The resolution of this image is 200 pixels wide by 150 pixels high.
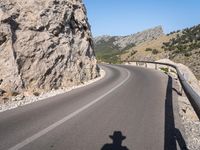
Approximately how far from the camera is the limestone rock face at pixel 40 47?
17109 mm

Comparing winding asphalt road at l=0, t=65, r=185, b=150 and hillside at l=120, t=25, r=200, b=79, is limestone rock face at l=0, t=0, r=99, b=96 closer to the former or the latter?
winding asphalt road at l=0, t=65, r=185, b=150

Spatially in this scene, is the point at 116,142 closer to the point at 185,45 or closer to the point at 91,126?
the point at 91,126

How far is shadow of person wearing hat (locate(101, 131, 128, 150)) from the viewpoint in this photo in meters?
6.54

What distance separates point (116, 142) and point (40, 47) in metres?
14.3

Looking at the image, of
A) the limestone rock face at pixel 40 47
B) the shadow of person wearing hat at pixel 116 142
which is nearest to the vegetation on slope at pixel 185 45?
the limestone rock face at pixel 40 47

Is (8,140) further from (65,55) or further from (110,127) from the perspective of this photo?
(65,55)

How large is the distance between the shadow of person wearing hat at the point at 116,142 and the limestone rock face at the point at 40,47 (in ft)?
32.2

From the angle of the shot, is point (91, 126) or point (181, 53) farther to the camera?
point (181, 53)

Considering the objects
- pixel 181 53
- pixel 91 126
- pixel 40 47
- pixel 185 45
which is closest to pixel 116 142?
pixel 91 126

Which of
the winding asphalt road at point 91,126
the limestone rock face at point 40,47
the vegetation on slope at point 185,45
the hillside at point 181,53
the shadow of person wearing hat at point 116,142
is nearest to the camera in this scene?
the shadow of person wearing hat at point 116,142

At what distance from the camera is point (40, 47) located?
20.2m

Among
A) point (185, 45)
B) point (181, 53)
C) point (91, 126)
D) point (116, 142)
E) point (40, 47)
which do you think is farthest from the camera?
point (185, 45)

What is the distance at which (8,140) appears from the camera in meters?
7.19

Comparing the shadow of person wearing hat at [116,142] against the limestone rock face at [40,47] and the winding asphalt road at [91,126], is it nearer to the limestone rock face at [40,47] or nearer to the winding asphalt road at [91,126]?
the winding asphalt road at [91,126]
